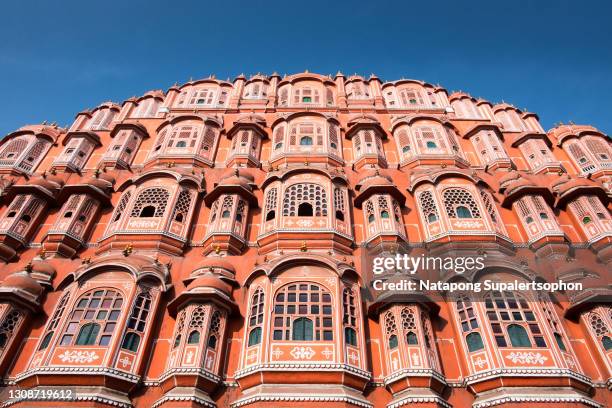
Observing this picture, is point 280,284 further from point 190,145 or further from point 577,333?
point 190,145

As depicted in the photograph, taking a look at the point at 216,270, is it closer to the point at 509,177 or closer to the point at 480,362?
the point at 480,362

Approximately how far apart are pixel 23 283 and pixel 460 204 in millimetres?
15970

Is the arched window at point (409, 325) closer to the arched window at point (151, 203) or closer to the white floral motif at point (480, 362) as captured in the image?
the white floral motif at point (480, 362)

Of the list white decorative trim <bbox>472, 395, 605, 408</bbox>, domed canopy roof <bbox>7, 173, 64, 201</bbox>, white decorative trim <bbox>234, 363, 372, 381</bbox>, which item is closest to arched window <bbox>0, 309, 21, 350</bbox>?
domed canopy roof <bbox>7, 173, 64, 201</bbox>

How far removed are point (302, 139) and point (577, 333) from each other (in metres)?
14.6

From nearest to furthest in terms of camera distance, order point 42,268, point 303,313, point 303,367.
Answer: point 303,367
point 303,313
point 42,268

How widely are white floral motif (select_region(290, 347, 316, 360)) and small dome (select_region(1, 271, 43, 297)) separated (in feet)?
28.4

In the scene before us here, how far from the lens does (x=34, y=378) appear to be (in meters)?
12.6

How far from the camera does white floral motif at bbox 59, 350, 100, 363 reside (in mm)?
13023

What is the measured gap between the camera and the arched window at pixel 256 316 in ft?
46.0

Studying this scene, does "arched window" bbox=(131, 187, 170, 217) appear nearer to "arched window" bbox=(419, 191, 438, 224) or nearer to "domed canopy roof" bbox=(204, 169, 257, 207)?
"domed canopy roof" bbox=(204, 169, 257, 207)

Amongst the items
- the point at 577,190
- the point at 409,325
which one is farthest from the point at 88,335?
the point at 577,190

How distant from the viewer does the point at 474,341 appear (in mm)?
13805

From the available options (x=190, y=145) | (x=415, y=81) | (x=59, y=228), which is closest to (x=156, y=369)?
(x=59, y=228)
